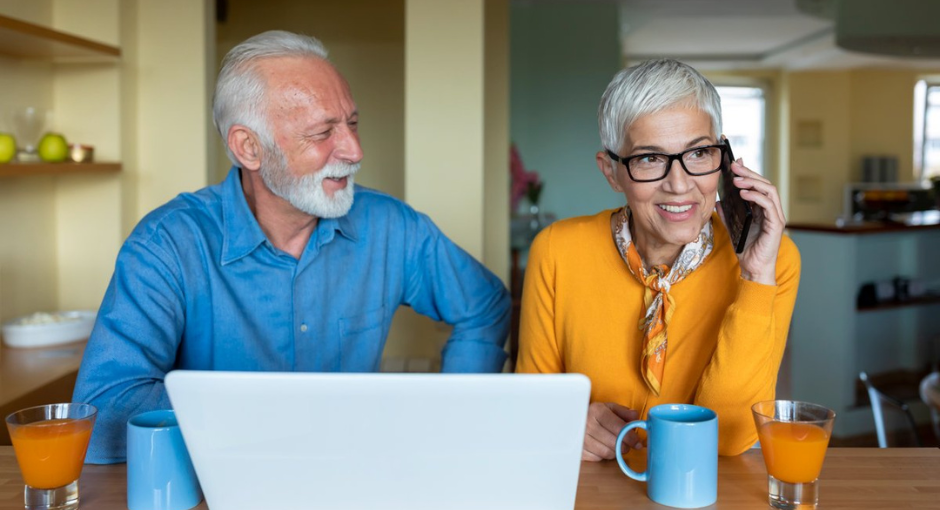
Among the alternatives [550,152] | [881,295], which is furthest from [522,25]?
[881,295]

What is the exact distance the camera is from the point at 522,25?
180 inches

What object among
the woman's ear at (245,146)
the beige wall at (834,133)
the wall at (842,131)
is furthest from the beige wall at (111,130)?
the wall at (842,131)

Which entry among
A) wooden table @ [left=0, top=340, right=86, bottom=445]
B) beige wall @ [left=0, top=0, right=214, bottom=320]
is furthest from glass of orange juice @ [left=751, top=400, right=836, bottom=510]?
beige wall @ [left=0, top=0, right=214, bottom=320]

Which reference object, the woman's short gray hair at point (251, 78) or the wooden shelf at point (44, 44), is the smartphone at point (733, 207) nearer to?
the woman's short gray hair at point (251, 78)

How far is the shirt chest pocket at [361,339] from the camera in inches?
76.9

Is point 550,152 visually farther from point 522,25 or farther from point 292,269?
point 292,269

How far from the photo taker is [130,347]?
1534mm

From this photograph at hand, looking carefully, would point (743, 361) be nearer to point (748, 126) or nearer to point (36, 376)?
point (36, 376)

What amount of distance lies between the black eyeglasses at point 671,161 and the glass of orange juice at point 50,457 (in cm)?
95

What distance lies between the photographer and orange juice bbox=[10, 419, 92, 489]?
1.10 m

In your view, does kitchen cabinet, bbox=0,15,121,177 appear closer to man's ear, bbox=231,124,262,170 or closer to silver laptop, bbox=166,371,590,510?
man's ear, bbox=231,124,262,170

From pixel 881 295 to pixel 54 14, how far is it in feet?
14.7

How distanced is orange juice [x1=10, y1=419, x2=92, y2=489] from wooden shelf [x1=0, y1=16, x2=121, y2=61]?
169 centimetres

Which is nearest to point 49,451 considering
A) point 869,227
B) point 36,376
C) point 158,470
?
point 158,470
